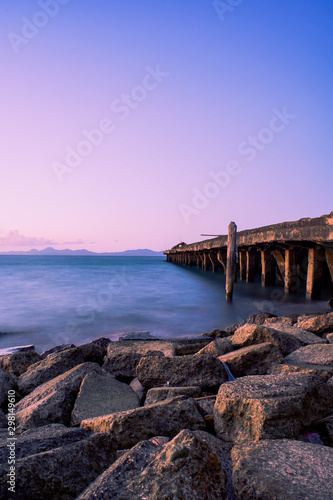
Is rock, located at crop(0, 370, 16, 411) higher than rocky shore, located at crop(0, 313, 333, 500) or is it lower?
lower

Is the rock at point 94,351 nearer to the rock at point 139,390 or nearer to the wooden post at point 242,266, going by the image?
the rock at point 139,390

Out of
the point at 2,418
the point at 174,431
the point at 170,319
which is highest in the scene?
the point at 174,431

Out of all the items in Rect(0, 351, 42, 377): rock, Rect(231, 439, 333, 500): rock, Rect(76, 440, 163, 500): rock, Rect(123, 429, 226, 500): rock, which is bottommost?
Rect(0, 351, 42, 377): rock

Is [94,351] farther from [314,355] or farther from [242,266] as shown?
[242,266]

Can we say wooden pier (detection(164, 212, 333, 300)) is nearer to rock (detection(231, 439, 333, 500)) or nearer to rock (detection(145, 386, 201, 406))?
rock (detection(145, 386, 201, 406))

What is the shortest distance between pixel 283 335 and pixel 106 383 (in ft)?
6.86

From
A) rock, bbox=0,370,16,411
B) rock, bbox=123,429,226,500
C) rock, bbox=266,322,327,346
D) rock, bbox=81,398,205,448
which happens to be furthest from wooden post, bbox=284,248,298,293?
rock, bbox=123,429,226,500

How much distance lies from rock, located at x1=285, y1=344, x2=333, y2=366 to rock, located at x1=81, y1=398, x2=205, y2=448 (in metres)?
1.55

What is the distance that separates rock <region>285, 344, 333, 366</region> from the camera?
3.14 meters

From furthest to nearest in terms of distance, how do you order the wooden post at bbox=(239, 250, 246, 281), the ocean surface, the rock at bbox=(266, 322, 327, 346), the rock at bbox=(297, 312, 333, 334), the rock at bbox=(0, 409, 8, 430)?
the wooden post at bbox=(239, 250, 246, 281) < the ocean surface < the rock at bbox=(297, 312, 333, 334) < the rock at bbox=(266, 322, 327, 346) < the rock at bbox=(0, 409, 8, 430)

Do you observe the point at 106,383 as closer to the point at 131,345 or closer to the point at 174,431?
the point at 174,431

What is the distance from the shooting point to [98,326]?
8.45 metres

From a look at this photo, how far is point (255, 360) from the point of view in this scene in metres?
3.22

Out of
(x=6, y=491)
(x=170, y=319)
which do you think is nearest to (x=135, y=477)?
(x=6, y=491)
